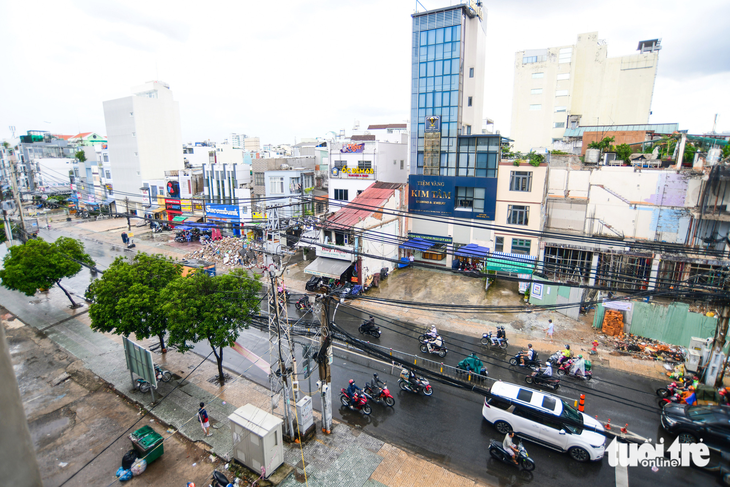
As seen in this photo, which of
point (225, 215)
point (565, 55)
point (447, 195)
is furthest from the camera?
point (565, 55)

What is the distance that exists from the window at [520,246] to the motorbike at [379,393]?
717 inches

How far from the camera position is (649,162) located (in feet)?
85.7

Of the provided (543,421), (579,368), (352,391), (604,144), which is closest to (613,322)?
(579,368)

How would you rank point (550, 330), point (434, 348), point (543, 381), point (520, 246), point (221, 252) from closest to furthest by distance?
point (543, 381), point (434, 348), point (550, 330), point (520, 246), point (221, 252)

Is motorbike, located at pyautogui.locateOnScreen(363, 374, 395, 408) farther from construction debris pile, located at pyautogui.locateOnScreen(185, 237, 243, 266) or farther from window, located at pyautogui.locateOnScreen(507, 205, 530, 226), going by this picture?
construction debris pile, located at pyautogui.locateOnScreen(185, 237, 243, 266)

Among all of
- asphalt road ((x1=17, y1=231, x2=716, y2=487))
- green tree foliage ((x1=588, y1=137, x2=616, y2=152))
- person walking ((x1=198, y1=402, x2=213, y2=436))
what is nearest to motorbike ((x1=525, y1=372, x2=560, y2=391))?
asphalt road ((x1=17, y1=231, x2=716, y2=487))

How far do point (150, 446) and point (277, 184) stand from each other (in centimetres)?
2950

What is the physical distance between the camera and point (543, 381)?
17391 mm

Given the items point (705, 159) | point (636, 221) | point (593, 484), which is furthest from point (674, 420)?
point (705, 159)

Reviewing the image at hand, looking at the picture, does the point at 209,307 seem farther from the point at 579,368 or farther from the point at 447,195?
the point at 447,195

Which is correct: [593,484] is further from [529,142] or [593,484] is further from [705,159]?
[529,142]

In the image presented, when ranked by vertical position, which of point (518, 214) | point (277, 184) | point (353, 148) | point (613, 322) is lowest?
point (613, 322)

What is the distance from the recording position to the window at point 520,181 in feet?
96.8

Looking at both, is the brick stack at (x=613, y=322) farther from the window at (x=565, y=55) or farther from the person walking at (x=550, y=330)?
the window at (x=565, y=55)
